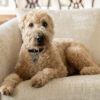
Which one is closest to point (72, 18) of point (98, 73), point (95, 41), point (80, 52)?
point (95, 41)

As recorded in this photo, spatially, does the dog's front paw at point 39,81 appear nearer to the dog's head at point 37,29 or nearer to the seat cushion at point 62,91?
the seat cushion at point 62,91

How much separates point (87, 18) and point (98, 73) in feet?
1.98

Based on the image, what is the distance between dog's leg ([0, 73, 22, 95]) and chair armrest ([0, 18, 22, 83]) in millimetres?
64

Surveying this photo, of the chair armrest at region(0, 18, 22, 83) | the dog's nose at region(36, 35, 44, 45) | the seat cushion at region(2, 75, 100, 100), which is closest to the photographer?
the seat cushion at region(2, 75, 100, 100)

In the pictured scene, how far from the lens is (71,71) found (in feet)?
6.70

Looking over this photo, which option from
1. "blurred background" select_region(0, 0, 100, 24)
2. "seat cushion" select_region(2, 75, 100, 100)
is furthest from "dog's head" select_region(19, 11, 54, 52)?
"blurred background" select_region(0, 0, 100, 24)

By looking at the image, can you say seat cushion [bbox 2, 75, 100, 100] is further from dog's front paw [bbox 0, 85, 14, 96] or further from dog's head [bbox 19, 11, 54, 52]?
dog's head [bbox 19, 11, 54, 52]

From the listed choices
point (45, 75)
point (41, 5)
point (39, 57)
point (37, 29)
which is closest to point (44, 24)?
point (37, 29)

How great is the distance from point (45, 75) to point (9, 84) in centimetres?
21

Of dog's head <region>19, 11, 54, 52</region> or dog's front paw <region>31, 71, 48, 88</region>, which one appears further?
dog's head <region>19, 11, 54, 52</region>

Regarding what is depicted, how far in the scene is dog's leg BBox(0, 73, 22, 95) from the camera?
153 centimetres

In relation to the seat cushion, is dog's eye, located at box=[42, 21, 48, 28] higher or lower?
higher

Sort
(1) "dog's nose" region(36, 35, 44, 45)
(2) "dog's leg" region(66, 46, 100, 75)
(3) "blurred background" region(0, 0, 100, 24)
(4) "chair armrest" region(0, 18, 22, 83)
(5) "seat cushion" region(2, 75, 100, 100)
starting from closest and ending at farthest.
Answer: (5) "seat cushion" region(2, 75, 100, 100) < (1) "dog's nose" region(36, 35, 44, 45) < (4) "chair armrest" region(0, 18, 22, 83) < (2) "dog's leg" region(66, 46, 100, 75) < (3) "blurred background" region(0, 0, 100, 24)

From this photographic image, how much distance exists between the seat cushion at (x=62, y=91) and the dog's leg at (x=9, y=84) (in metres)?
0.03
